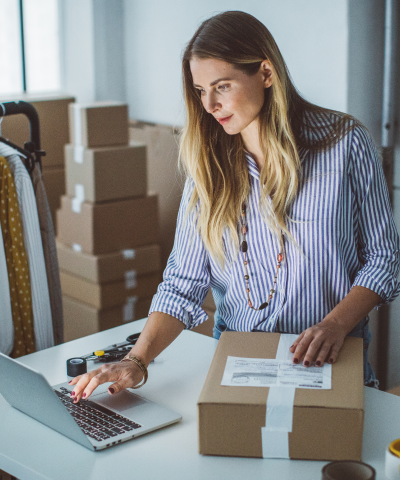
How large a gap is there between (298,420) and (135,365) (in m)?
0.42

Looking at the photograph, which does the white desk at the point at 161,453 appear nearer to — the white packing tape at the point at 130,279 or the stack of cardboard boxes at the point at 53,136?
the white packing tape at the point at 130,279

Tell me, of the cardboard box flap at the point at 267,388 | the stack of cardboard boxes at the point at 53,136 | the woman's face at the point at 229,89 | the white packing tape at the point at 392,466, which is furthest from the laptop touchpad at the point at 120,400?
the stack of cardboard boxes at the point at 53,136

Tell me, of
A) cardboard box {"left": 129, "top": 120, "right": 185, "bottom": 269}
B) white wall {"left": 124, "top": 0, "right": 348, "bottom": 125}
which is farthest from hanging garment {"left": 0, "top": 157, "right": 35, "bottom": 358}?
cardboard box {"left": 129, "top": 120, "right": 185, "bottom": 269}

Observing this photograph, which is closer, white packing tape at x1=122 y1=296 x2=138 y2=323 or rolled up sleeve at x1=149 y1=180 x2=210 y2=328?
rolled up sleeve at x1=149 y1=180 x2=210 y2=328

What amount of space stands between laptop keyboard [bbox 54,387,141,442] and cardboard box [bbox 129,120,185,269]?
2.02 meters

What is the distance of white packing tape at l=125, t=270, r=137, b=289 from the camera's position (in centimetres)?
303

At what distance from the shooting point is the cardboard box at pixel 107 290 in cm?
296

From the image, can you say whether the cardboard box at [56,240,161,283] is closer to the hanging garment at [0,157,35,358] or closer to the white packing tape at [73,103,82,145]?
the white packing tape at [73,103,82,145]

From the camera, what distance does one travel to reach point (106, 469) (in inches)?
40.7

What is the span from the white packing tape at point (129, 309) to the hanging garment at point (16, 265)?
1.20 meters

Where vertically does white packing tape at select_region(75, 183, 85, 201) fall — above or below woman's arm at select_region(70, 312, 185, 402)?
above

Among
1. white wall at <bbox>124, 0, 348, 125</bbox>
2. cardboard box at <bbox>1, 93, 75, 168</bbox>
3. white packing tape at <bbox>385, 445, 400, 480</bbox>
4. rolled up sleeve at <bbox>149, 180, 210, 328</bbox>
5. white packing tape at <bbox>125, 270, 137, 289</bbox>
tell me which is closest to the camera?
white packing tape at <bbox>385, 445, 400, 480</bbox>

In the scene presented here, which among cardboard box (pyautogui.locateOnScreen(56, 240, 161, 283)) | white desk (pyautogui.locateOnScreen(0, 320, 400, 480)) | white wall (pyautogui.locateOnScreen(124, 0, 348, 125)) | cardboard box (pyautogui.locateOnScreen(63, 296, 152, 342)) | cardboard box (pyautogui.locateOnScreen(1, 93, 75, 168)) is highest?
white wall (pyautogui.locateOnScreen(124, 0, 348, 125))

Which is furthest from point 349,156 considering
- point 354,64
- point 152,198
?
point 152,198
